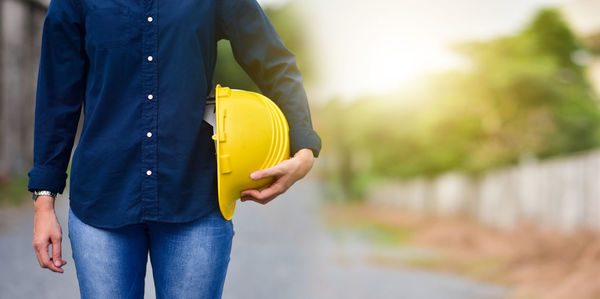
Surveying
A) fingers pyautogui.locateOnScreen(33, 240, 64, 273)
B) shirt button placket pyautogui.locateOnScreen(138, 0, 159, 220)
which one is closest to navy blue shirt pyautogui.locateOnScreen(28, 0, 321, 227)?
shirt button placket pyautogui.locateOnScreen(138, 0, 159, 220)

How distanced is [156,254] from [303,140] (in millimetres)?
439

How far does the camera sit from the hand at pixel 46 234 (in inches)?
59.9

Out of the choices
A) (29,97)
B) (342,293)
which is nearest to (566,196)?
(342,293)

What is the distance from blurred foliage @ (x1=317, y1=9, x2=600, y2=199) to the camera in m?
11.8

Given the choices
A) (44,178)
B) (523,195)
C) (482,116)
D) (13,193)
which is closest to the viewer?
(44,178)

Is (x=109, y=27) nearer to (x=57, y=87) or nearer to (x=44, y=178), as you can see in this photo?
(x=57, y=87)

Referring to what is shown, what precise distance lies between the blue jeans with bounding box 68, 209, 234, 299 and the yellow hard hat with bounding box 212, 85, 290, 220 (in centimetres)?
8

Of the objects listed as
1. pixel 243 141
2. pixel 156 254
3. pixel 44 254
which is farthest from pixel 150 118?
pixel 44 254

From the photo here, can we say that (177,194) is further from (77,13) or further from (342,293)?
(342,293)

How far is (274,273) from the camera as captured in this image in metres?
5.85

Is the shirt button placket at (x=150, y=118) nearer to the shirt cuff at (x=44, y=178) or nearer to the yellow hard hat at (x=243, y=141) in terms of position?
the yellow hard hat at (x=243, y=141)

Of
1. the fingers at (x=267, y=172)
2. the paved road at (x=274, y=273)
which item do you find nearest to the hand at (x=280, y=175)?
the fingers at (x=267, y=172)

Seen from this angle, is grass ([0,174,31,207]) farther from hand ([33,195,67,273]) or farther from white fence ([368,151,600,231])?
white fence ([368,151,600,231])

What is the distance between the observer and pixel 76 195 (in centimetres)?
150
